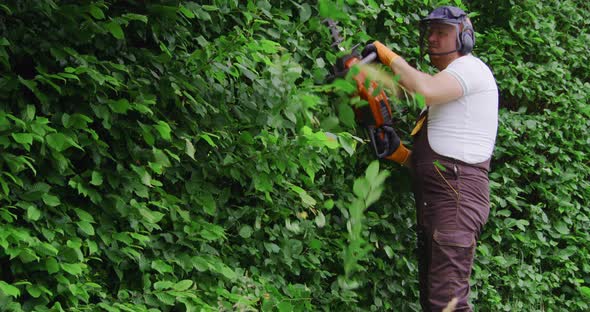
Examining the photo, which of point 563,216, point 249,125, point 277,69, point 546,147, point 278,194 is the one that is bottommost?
point 563,216

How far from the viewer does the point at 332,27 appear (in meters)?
4.19

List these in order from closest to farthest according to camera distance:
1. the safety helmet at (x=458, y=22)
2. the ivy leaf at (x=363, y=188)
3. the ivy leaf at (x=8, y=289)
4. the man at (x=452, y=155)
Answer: the ivy leaf at (x=8, y=289) → the ivy leaf at (x=363, y=188) → the man at (x=452, y=155) → the safety helmet at (x=458, y=22)

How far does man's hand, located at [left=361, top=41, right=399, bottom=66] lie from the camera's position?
407cm

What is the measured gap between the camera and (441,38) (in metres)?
4.38

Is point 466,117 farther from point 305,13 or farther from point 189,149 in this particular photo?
point 189,149

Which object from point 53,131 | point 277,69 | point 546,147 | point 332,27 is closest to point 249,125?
point 277,69

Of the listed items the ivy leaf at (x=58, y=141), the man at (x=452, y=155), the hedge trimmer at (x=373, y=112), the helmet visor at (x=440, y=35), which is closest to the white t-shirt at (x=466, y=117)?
the man at (x=452, y=155)

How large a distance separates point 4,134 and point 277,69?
123 cm

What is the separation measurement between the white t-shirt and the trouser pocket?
1.36 ft

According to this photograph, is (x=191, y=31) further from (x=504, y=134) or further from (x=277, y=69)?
(x=504, y=134)

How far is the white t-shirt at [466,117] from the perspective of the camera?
420cm

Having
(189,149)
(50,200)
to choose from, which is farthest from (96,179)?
(189,149)

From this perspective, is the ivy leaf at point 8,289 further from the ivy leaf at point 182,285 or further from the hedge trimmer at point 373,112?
the hedge trimmer at point 373,112

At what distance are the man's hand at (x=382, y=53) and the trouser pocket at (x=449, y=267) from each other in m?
0.92
